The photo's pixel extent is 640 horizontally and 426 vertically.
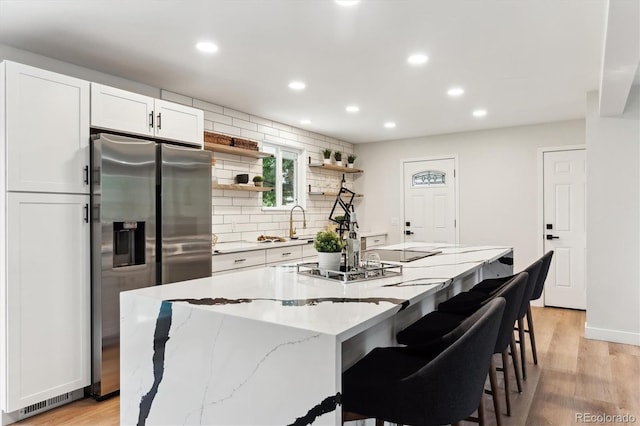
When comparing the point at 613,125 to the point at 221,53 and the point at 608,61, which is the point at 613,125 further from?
the point at 221,53

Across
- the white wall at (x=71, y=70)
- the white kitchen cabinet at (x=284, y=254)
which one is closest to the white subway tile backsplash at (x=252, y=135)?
the white wall at (x=71, y=70)

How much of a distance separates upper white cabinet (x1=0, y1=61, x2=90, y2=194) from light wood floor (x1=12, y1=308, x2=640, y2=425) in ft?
4.59

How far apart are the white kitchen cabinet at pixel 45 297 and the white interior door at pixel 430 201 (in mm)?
4628

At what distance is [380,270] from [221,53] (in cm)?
194

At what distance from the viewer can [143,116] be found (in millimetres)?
3139

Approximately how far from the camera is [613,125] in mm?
3928

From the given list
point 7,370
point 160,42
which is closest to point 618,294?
point 160,42

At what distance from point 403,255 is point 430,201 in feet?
11.0

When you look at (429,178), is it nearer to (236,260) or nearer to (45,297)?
(236,260)

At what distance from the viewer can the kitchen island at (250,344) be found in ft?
4.07

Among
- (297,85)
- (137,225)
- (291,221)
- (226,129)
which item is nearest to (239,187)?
(226,129)

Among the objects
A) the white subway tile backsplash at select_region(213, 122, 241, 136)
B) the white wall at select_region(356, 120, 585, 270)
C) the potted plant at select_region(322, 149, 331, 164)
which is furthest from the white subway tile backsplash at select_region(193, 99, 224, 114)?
the white wall at select_region(356, 120, 585, 270)

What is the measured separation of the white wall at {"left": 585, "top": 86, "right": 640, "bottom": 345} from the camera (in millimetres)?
3867

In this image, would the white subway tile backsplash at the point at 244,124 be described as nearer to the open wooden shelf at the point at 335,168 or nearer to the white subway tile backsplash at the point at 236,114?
the white subway tile backsplash at the point at 236,114
